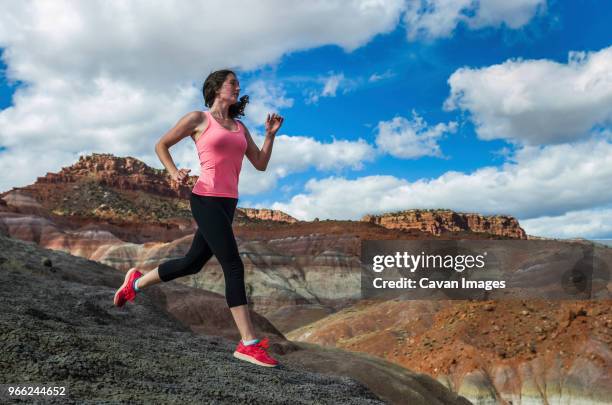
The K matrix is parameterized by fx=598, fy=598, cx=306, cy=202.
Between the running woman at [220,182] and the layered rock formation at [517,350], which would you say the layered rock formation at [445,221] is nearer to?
the layered rock formation at [517,350]

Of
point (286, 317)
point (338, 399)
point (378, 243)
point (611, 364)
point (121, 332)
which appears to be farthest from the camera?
point (378, 243)

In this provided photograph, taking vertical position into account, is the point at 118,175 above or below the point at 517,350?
above

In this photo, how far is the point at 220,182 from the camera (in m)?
4.57

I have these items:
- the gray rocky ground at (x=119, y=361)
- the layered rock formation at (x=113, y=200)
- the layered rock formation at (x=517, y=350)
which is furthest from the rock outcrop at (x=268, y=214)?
the gray rocky ground at (x=119, y=361)

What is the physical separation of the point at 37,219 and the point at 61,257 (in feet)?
191

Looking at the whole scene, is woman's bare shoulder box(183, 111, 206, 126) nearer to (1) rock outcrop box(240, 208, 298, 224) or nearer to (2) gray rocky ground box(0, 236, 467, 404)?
(2) gray rocky ground box(0, 236, 467, 404)

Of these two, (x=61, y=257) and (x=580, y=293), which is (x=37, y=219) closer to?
(x=580, y=293)

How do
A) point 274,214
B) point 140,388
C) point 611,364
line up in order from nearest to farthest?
point 140,388, point 611,364, point 274,214

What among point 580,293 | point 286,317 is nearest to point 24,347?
point 580,293

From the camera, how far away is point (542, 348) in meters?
26.4

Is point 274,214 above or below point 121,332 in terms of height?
above

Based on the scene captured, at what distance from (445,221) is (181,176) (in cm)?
10963

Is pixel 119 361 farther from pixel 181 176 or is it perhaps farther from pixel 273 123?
pixel 273 123

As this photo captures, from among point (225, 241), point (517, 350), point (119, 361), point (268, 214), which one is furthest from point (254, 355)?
point (268, 214)
